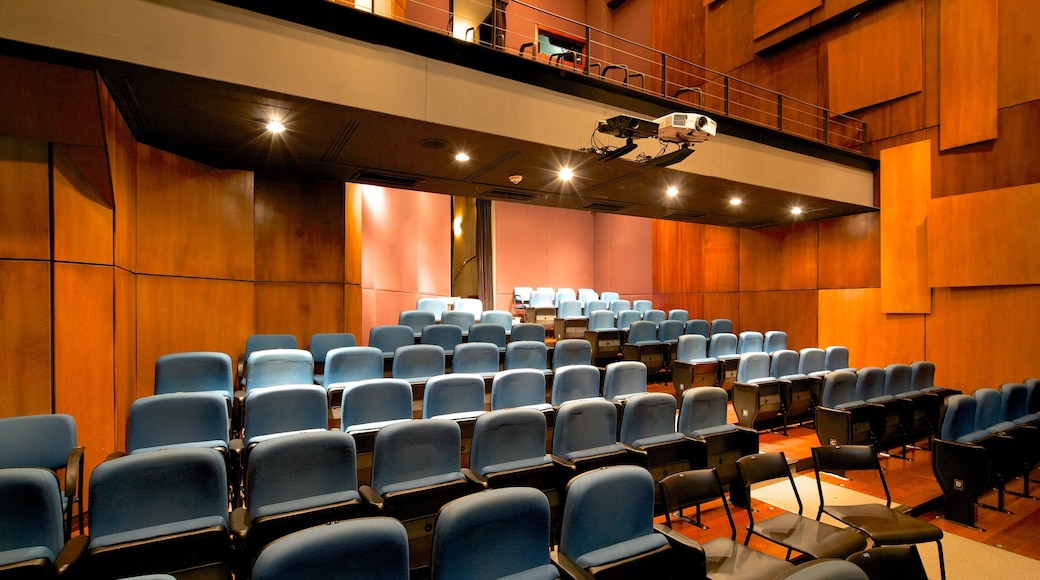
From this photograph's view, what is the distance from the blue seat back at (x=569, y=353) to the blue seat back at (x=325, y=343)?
246cm

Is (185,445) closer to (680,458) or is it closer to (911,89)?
(680,458)

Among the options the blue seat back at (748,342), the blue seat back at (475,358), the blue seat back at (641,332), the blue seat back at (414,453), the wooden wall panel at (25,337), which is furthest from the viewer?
the blue seat back at (641,332)

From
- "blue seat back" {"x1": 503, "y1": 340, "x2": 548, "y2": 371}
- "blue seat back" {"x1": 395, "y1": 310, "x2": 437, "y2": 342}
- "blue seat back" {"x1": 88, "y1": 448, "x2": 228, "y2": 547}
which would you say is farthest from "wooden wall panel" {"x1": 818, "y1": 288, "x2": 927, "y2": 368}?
"blue seat back" {"x1": 88, "y1": 448, "x2": 228, "y2": 547}

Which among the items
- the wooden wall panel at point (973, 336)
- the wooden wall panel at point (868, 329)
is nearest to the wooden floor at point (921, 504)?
the wooden wall panel at point (973, 336)

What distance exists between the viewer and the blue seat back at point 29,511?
1935 mm

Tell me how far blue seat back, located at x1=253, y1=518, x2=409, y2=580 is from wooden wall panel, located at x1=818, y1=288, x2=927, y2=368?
8.48 meters

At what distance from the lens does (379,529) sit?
166 cm

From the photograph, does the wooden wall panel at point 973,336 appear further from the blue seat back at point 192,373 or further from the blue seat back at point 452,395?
the blue seat back at point 192,373

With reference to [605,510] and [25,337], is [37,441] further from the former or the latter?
[605,510]

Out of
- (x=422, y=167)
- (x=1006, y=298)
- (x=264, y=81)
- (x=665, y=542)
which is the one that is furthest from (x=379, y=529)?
(x=1006, y=298)

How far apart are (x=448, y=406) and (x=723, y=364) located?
435 centimetres

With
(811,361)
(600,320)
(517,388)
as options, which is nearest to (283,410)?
(517,388)

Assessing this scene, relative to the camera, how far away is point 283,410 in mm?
3309

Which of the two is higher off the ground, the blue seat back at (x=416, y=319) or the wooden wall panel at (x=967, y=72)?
the wooden wall panel at (x=967, y=72)
